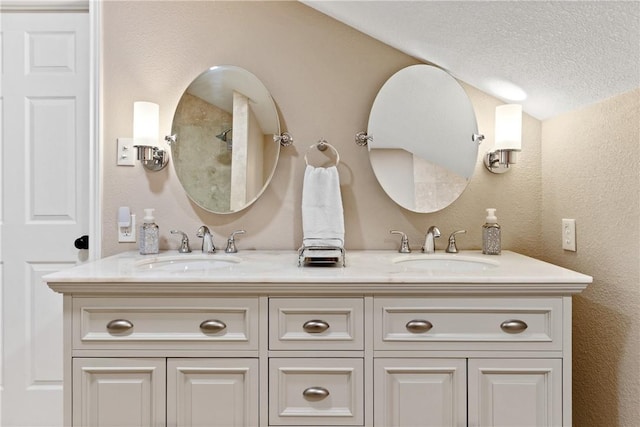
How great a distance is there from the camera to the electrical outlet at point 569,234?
4.64 ft

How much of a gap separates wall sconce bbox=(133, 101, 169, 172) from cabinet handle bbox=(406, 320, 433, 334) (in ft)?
3.81

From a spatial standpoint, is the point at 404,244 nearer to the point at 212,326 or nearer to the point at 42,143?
the point at 212,326

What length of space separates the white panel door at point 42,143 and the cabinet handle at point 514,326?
1650 mm

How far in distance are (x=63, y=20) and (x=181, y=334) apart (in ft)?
4.79

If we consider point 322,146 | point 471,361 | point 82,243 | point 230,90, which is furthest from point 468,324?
point 82,243

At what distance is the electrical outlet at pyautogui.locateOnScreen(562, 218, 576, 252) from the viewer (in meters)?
1.41

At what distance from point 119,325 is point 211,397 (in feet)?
1.11

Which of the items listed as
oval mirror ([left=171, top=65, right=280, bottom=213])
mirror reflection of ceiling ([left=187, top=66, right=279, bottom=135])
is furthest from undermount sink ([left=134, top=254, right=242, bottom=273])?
mirror reflection of ceiling ([left=187, top=66, right=279, bottom=135])

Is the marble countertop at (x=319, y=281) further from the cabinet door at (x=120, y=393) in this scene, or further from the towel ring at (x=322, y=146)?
the towel ring at (x=322, y=146)

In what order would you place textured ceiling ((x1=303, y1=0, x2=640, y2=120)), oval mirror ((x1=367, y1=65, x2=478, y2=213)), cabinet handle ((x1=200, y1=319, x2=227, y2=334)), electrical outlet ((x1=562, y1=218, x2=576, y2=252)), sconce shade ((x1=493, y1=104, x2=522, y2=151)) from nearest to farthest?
textured ceiling ((x1=303, y1=0, x2=640, y2=120)) < cabinet handle ((x1=200, y1=319, x2=227, y2=334)) < electrical outlet ((x1=562, y1=218, x2=576, y2=252)) < sconce shade ((x1=493, y1=104, x2=522, y2=151)) < oval mirror ((x1=367, y1=65, x2=478, y2=213))

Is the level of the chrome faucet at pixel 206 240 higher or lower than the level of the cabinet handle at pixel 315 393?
higher

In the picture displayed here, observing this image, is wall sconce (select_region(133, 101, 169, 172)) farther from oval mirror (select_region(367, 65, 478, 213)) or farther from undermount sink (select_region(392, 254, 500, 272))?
undermount sink (select_region(392, 254, 500, 272))

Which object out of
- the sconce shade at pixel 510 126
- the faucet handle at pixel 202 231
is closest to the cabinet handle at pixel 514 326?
the sconce shade at pixel 510 126

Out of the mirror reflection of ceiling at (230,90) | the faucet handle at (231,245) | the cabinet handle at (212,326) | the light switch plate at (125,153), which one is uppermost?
the mirror reflection of ceiling at (230,90)
